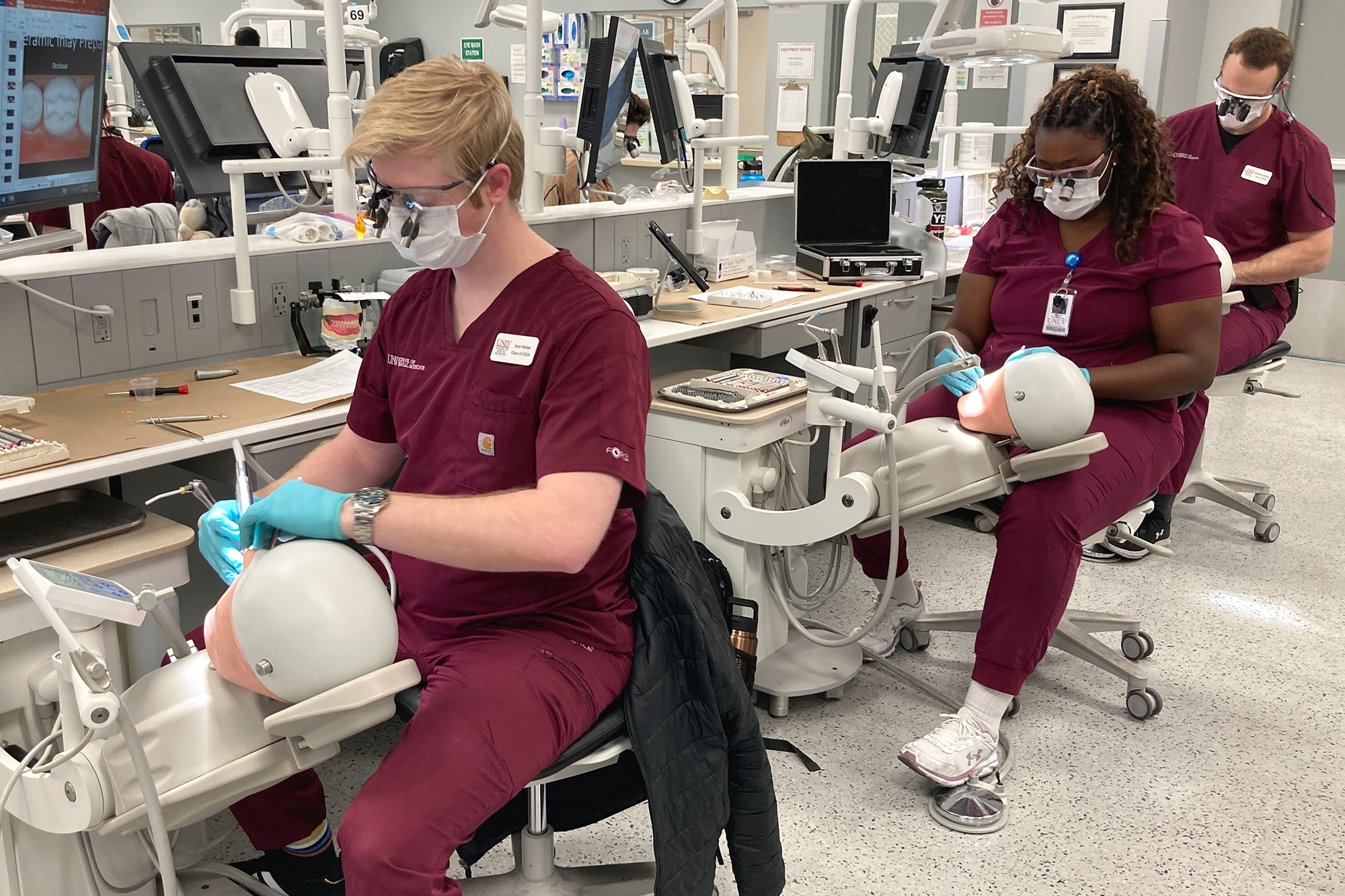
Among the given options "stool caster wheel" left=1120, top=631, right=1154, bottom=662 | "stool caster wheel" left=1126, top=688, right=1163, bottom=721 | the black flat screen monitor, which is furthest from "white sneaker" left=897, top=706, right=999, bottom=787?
the black flat screen monitor

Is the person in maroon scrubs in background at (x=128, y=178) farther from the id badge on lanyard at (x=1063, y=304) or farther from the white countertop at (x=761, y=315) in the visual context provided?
the id badge on lanyard at (x=1063, y=304)

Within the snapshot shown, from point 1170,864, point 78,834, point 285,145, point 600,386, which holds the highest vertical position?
point 285,145

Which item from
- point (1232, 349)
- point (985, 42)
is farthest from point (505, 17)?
point (1232, 349)

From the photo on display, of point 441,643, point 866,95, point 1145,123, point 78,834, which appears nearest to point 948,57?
point 1145,123

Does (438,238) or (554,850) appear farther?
(554,850)

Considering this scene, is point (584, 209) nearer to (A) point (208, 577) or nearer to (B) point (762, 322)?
(B) point (762, 322)

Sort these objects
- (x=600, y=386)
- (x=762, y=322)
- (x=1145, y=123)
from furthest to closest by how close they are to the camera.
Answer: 1. (x=762, y=322)
2. (x=1145, y=123)
3. (x=600, y=386)

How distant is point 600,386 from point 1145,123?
64.4 inches

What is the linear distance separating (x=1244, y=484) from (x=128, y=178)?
12.6 feet

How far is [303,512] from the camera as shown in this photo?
1.22 meters

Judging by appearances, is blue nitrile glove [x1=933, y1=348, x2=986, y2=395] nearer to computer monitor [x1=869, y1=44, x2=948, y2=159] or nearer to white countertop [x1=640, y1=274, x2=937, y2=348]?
white countertop [x1=640, y1=274, x2=937, y2=348]

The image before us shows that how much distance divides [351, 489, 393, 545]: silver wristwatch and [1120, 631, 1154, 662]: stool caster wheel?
81.0 inches

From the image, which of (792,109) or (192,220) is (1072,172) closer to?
(192,220)

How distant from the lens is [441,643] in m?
1.41
